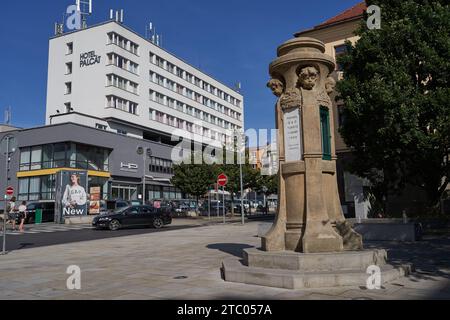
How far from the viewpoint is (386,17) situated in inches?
697

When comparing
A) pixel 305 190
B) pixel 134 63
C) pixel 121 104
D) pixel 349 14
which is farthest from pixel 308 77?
pixel 134 63

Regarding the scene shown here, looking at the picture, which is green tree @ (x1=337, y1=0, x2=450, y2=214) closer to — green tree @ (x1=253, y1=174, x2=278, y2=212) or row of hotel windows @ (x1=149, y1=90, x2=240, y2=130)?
green tree @ (x1=253, y1=174, x2=278, y2=212)

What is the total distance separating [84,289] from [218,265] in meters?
3.21

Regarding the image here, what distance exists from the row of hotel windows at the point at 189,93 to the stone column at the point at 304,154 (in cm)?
5549

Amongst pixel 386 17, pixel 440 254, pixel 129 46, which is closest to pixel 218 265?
pixel 440 254

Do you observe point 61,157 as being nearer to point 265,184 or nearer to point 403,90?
point 265,184

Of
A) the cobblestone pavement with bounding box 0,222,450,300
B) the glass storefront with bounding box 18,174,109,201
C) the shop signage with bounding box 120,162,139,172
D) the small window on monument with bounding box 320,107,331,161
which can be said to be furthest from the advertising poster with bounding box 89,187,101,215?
the small window on monument with bounding box 320,107,331,161

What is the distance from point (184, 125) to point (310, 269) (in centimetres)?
6387

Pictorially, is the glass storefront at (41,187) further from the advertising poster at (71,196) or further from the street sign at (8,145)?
the street sign at (8,145)

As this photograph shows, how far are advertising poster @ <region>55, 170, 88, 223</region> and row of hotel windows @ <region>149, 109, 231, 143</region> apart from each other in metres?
26.3

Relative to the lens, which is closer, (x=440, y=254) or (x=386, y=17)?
(x=440, y=254)

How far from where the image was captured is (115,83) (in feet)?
181

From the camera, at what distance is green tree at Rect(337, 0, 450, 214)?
614 inches
